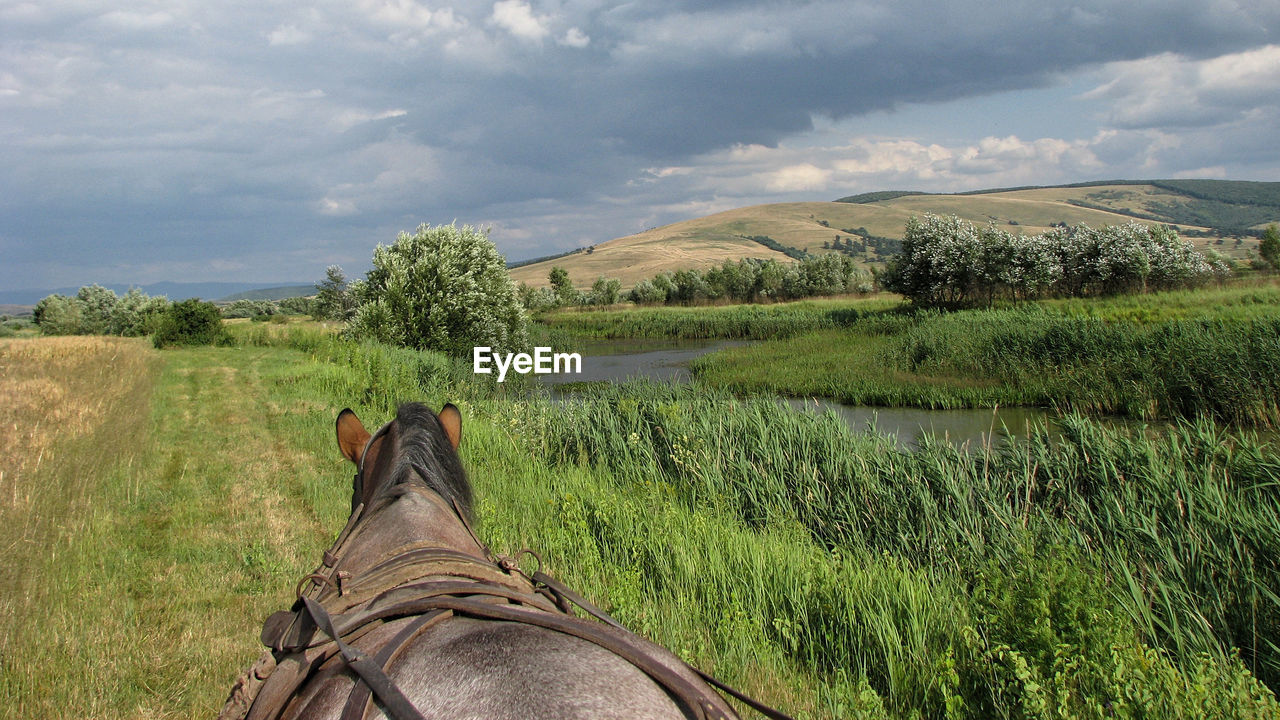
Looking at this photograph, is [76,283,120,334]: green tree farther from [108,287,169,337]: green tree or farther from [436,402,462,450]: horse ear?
[436,402,462,450]: horse ear

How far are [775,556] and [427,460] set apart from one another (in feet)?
8.55

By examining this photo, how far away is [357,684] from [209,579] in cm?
429

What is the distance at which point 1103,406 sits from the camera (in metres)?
13.8

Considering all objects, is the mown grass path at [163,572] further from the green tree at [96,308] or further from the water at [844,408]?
the green tree at [96,308]

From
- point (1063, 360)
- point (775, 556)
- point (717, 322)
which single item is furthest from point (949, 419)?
point (717, 322)

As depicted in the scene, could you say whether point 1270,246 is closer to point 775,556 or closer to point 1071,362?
point 1071,362

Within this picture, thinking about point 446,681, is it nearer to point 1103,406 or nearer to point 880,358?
point 1103,406

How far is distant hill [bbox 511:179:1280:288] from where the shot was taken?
122688 mm

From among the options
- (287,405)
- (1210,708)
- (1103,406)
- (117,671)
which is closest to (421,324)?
(287,405)

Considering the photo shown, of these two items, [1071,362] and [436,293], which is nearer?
[1071,362]

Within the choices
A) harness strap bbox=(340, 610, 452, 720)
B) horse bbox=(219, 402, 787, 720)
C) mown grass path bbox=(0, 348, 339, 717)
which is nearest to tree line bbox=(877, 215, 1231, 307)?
mown grass path bbox=(0, 348, 339, 717)

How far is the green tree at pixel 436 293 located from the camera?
17.3 m

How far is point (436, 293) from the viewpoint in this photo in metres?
17.5

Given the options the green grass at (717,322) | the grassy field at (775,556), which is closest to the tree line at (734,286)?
the green grass at (717,322)
